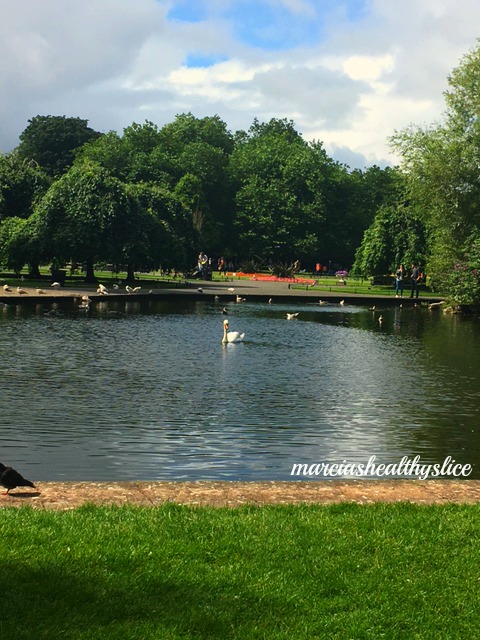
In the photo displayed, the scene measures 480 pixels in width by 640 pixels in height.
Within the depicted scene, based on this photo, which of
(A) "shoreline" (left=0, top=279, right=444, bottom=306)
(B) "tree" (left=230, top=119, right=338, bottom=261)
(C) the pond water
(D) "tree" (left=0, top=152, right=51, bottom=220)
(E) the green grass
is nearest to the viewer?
(E) the green grass

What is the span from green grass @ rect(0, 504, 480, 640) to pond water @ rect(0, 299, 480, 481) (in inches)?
163

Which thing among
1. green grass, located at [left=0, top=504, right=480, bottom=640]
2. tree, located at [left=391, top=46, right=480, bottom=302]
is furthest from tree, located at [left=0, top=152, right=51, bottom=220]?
green grass, located at [left=0, top=504, right=480, bottom=640]

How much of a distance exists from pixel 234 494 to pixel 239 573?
2.18 metres

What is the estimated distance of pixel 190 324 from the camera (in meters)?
33.8

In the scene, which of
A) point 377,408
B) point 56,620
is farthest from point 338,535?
point 377,408

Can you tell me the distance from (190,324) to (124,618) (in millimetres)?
28737

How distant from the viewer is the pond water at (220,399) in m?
12.2

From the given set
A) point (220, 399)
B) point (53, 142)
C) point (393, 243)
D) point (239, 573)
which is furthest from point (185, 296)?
point (53, 142)

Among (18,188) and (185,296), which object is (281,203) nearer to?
(18,188)

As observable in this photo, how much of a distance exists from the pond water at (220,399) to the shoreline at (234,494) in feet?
8.68

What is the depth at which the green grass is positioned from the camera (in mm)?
5066

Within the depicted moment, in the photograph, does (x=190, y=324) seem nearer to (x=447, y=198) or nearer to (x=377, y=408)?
(x=377, y=408)

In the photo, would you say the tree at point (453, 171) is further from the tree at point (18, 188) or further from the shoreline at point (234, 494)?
the shoreline at point (234, 494)

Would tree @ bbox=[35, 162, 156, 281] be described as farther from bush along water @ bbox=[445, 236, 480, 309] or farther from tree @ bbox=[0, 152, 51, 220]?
bush along water @ bbox=[445, 236, 480, 309]
